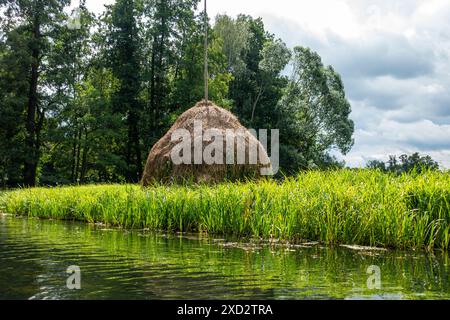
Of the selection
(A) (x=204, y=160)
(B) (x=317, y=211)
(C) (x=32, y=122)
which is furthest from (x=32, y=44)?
(B) (x=317, y=211)

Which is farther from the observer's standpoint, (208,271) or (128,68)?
(128,68)

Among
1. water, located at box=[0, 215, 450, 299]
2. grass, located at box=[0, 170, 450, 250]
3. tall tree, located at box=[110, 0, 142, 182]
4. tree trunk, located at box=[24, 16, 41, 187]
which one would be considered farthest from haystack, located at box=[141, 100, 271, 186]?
tall tree, located at box=[110, 0, 142, 182]

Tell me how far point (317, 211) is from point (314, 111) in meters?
31.4

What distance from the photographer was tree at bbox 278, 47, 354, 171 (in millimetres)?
38375

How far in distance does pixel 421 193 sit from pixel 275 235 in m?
2.50

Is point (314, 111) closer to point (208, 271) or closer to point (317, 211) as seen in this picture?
point (317, 211)

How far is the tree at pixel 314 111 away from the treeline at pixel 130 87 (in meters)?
0.08

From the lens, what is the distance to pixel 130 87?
34.1m

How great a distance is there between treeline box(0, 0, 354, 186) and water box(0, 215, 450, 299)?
66.8ft

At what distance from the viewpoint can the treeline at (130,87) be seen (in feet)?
99.8

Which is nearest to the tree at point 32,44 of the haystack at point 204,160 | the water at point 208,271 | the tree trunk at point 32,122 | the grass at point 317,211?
the tree trunk at point 32,122

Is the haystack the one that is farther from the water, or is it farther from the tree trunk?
the tree trunk

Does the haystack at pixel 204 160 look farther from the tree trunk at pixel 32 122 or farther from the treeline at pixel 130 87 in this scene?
the tree trunk at pixel 32 122
